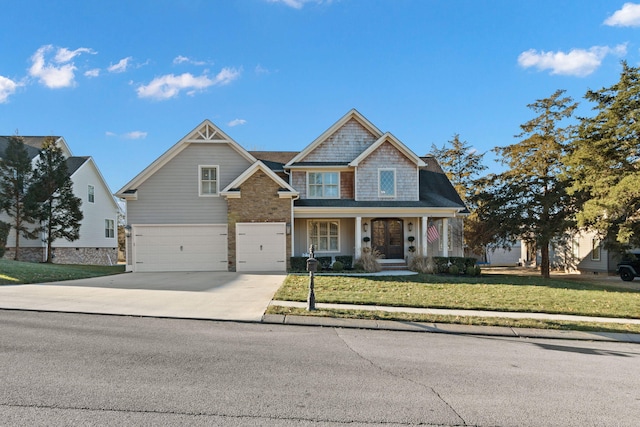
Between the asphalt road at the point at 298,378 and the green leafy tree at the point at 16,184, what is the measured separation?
790 inches

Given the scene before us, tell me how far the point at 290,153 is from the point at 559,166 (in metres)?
14.9

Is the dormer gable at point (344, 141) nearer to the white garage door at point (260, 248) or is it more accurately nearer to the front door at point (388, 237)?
the front door at point (388, 237)

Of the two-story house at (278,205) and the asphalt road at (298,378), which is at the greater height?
the two-story house at (278,205)

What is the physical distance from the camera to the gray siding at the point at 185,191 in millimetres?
19922

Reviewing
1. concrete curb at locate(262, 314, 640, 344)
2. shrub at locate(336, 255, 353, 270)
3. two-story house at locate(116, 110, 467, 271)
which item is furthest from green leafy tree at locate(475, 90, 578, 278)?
concrete curb at locate(262, 314, 640, 344)

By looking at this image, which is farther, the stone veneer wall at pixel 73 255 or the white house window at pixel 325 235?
the stone veneer wall at pixel 73 255

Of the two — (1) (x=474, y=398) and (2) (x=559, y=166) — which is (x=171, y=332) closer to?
(1) (x=474, y=398)

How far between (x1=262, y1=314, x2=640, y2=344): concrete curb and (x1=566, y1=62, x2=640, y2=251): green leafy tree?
10523mm

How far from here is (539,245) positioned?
23.2 m

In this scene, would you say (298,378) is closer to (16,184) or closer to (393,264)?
(393,264)

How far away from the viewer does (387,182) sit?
22.1m

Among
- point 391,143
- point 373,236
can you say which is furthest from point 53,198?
point 391,143

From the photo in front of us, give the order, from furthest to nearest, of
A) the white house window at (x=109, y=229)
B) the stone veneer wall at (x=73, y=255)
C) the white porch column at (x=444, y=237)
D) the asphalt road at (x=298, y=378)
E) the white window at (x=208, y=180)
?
the white house window at (x=109, y=229), the stone veneer wall at (x=73, y=255), the white porch column at (x=444, y=237), the white window at (x=208, y=180), the asphalt road at (x=298, y=378)

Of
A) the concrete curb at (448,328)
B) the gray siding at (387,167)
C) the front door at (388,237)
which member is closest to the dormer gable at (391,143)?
the gray siding at (387,167)
